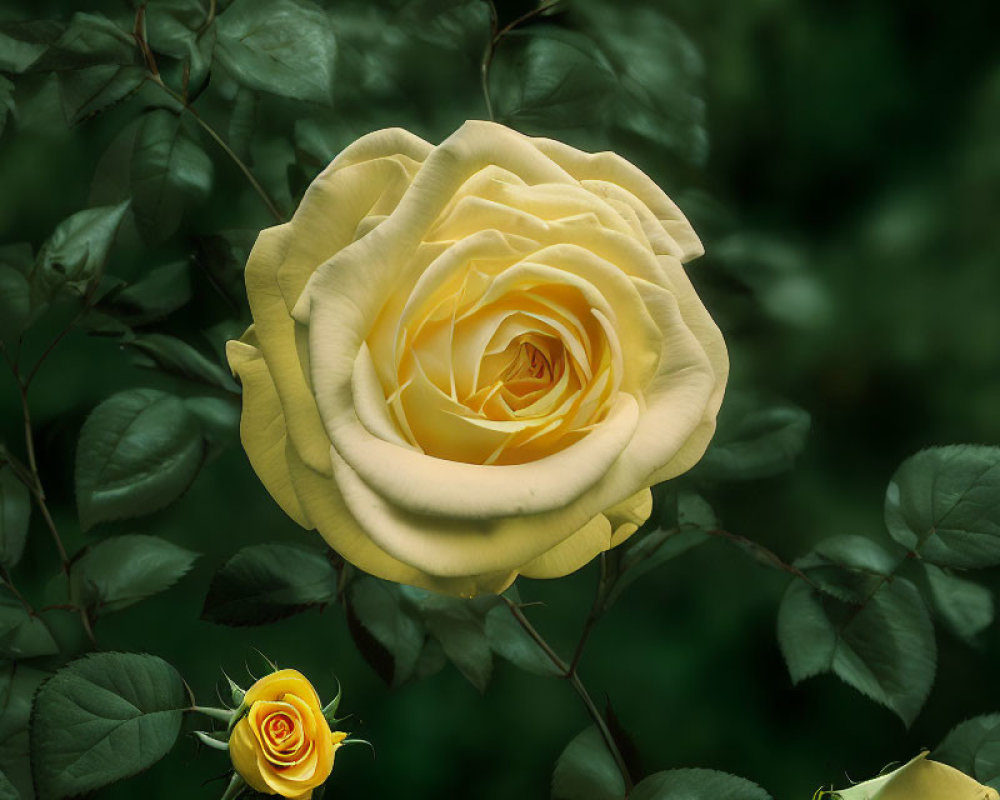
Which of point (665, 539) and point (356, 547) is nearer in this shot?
point (356, 547)

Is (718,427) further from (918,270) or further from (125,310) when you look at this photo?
(125,310)

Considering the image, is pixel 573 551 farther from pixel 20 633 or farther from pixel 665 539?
pixel 20 633

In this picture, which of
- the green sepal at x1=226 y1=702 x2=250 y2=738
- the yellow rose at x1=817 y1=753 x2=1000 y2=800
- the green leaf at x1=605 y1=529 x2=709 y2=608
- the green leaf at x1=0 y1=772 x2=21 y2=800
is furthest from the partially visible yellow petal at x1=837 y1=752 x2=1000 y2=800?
the green leaf at x1=0 y1=772 x2=21 y2=800

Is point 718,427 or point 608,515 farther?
point 718,427

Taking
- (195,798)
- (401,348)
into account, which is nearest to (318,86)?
(401,348)

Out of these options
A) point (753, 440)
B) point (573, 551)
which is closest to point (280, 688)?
point (573, 551)

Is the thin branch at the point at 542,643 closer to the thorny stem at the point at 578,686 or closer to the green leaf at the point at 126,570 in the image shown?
the thorny stem at the point at 578,686
